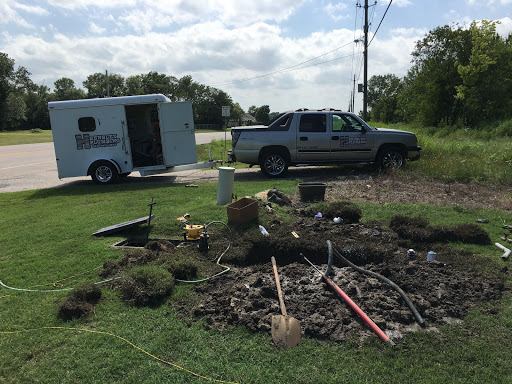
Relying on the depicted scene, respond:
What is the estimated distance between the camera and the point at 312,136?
39.4ft

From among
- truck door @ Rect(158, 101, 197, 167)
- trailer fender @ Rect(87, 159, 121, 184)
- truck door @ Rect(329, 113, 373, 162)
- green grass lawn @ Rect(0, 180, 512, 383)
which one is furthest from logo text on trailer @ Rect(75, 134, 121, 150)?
green grass lawn @ Rect(0, 180, 512, 383)

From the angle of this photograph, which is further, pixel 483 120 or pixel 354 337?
pixel 483 120

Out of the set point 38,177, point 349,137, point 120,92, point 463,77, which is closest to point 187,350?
point 349,137

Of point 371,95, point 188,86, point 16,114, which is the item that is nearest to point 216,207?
point 16,114

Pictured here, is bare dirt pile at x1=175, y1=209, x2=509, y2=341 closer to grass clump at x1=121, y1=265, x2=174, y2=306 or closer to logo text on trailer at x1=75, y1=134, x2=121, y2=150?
grass clump at x1=121, y1=265, x2=174, y2=306

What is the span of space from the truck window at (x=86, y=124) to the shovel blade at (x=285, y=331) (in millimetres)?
10537

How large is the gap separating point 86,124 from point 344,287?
10594 millimetres

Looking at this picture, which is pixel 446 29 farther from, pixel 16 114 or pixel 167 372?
pixel 16 114

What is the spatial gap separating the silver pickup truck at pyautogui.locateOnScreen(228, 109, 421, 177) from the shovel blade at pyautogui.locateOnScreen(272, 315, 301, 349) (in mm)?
9018

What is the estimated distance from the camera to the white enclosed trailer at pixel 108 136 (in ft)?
38.4

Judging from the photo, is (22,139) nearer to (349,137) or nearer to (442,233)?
(349,137)

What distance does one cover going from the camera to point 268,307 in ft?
12.5

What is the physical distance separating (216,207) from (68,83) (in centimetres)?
12379

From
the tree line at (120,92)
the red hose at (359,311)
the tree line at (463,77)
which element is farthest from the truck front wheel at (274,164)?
the tree line at (120,92)
